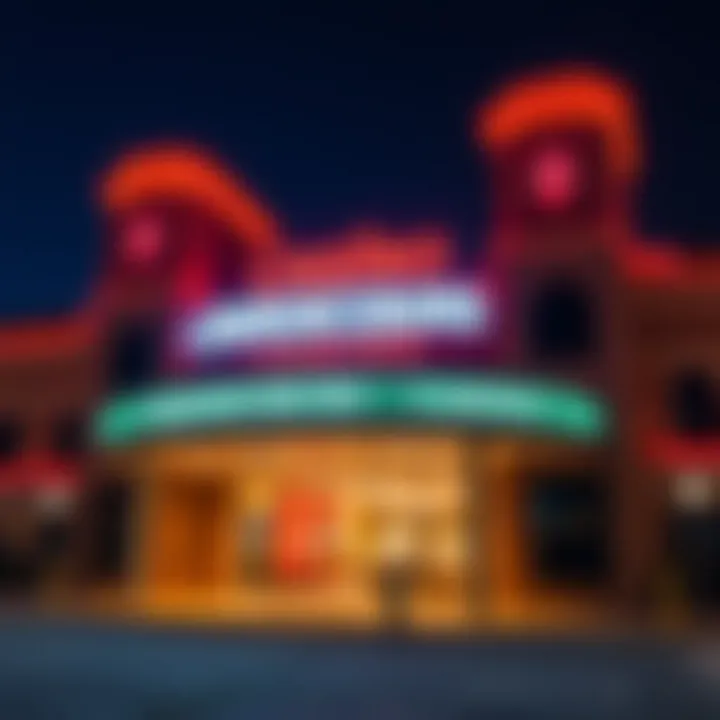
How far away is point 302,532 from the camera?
29969mm

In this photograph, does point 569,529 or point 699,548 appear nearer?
point 569,529

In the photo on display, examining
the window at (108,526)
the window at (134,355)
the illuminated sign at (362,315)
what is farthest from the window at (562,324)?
the window at (108,526)

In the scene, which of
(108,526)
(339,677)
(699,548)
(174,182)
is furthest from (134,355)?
(339,677)

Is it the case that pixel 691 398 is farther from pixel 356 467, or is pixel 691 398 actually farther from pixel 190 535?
pixel 190 535

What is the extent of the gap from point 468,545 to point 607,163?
1241 cm

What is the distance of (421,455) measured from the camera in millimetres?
23516

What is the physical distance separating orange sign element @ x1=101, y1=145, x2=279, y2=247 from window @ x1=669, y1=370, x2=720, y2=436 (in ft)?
48.1

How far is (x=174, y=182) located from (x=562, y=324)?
12.9 meters

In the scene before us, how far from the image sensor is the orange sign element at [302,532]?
29.6 meters

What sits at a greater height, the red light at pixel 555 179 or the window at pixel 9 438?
the red light at pixel 555 179

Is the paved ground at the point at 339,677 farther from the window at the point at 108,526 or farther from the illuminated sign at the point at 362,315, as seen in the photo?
the window at the point at 108,526

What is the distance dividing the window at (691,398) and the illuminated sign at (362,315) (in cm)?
604

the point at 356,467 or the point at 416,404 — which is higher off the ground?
the point at 356,467

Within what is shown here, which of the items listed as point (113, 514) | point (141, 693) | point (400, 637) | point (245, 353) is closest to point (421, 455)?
point (245, 353)
